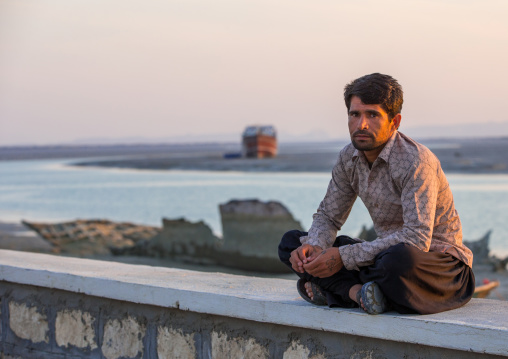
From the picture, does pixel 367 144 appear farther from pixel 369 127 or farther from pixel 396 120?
pixel 396 120

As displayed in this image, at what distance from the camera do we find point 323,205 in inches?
120

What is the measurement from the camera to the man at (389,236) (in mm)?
2557

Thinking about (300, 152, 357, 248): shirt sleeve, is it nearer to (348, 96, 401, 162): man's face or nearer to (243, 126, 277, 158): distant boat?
(348, 96, 401, 162): man's face

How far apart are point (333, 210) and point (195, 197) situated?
913 inches

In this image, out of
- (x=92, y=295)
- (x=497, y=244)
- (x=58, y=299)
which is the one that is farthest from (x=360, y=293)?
(x=497, y=244)

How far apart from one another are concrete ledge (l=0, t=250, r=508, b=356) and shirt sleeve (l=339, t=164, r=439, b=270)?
0.27 metres

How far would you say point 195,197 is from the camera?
26.1 m

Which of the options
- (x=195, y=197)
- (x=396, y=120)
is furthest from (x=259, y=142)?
(x=396, y=120)

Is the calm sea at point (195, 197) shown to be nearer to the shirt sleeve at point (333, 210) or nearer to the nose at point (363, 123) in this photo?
the shirt sleeve at point (333, 210)

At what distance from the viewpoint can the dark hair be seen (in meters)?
2.71

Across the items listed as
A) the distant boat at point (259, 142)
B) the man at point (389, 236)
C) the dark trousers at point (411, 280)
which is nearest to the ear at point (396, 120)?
the man at point (389, 236)

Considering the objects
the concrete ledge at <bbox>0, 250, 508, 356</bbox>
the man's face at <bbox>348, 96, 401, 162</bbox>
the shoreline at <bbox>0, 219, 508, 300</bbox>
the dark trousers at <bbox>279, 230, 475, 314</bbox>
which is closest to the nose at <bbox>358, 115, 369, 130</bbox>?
the man's face at <bbox>348, 96, 401, 162</bbox>

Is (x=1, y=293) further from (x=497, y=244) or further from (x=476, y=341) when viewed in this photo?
(x=497, y=244)

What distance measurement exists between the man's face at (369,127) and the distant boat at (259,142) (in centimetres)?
5690
